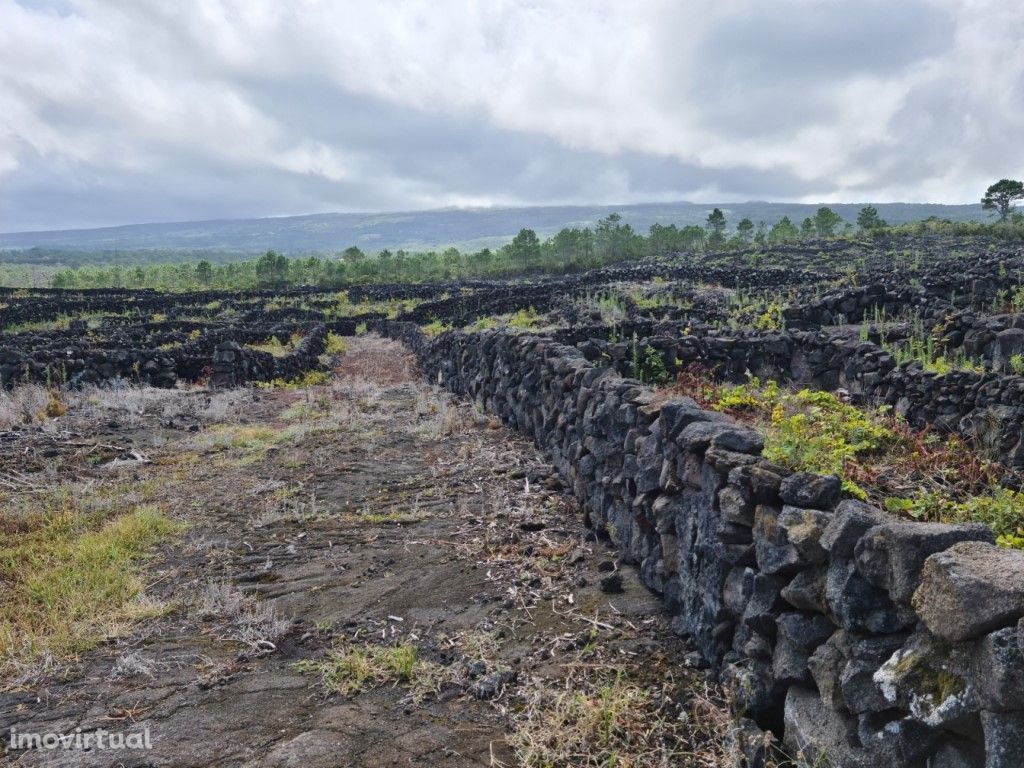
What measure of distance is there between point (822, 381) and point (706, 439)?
320 inches

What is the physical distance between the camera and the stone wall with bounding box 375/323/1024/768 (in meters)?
2.52

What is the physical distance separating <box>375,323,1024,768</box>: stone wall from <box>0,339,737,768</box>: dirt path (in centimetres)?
64

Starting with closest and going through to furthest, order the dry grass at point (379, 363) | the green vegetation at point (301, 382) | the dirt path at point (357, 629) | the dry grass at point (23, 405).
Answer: the dirt path at point (357, 629) < the dry grass at point (23, 405) < the green vegetation at point (301, 382) < the dry grass at point (379, 363)

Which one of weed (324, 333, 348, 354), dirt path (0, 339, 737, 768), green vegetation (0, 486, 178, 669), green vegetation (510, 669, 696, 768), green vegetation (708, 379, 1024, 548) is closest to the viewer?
green vegetation (510, 669, 696, 768)

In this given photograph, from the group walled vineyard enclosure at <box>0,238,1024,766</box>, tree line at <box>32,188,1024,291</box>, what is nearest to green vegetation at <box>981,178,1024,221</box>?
tree line at <box>32,188,1024,291</box>

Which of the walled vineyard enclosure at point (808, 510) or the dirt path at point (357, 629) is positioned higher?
the walled vineyard enclosure at point (808, 510)

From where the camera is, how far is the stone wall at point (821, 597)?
2520 millimetres

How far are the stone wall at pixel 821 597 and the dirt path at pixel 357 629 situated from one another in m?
0.64

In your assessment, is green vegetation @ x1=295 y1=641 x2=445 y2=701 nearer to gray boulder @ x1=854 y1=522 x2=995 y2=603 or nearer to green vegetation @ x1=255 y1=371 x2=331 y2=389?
gray boulder @ x1=854 y1=522 x2=995 y2=603

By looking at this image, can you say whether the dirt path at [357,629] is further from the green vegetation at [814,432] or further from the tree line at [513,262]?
the tree line at [513,262]

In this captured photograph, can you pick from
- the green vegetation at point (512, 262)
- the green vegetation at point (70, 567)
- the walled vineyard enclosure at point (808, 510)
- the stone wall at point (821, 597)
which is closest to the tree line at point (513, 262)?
the green vegetation at point (512, 262)

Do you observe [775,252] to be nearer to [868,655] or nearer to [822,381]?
[822,381]

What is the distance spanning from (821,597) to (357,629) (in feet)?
12.0

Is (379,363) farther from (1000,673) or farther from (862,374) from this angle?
(1000,673)
